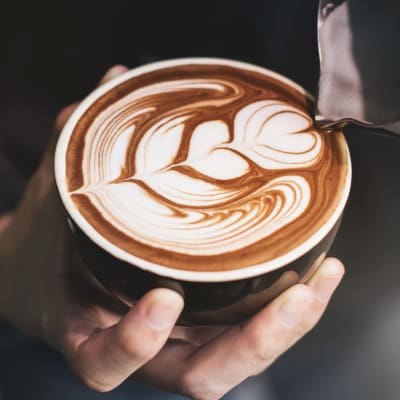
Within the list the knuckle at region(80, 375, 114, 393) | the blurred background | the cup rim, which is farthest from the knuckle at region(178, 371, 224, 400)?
the blurred background

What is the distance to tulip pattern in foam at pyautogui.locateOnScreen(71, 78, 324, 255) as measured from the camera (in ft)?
2.30

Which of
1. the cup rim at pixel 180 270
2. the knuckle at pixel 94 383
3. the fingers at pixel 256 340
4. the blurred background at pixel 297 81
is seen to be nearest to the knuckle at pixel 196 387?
the fingers at pixel 256 340

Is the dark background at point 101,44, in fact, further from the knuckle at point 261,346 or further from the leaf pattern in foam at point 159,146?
the knuckle at point 261,346

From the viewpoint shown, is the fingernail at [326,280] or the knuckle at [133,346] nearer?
the knuckle at [133,346]

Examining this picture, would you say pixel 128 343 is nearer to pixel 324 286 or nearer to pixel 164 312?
pixel 164 312

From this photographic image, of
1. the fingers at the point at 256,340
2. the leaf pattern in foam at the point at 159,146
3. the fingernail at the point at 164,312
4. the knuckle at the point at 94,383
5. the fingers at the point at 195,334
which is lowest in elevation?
the knuckle at the point at 94,383

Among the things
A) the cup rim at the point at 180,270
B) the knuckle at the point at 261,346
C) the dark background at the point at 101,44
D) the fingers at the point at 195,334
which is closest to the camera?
the cup rim at the point at 180,270

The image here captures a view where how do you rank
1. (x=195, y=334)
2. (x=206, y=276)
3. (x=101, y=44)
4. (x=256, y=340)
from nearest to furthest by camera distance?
(x=206, y=276), (x=256, y=340), (x=195, y=334), (x=101, y=44)

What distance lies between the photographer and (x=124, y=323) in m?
0.70

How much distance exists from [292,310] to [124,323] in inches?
7.9

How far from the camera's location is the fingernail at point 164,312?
66cm

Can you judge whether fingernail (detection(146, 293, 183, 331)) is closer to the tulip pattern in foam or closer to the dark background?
the tulip pattern in foam

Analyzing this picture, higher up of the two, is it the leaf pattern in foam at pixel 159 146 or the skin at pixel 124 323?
the leaf pattern in foam at pixel 159 146

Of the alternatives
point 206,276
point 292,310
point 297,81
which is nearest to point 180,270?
point 206,276
